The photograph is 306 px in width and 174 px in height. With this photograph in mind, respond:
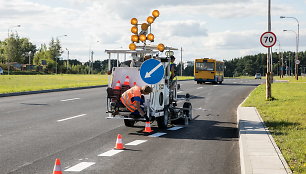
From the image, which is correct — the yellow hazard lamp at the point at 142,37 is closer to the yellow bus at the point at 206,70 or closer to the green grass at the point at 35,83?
the green grass at the point at 35,83

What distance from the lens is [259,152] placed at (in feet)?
28.4

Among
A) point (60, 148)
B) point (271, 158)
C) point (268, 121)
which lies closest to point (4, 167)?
point (60, 148)

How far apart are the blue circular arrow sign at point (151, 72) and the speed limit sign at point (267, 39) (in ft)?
32.2

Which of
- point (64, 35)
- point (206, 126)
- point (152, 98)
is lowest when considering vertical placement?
point (206, 126)

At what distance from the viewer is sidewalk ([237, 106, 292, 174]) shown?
717 centimetres

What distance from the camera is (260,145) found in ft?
31.1

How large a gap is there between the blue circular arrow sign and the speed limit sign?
9815 millimetres

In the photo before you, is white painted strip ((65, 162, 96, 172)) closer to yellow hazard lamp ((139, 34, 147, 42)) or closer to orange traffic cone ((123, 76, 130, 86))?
orange traffic cone ((123, 76, 130, 86))

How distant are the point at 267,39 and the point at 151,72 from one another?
33.5ft

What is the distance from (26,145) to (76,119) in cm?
539

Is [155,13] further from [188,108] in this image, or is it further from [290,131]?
[290,131]

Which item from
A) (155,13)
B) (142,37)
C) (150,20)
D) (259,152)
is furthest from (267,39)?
(259,152)

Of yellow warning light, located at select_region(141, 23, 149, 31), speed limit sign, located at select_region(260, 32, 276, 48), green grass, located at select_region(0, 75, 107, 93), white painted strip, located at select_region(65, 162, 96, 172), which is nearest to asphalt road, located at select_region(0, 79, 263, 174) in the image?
white painted strip, located at select_region(65, 162, 96, 172)

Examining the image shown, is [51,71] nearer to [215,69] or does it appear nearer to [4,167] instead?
[215,69]
